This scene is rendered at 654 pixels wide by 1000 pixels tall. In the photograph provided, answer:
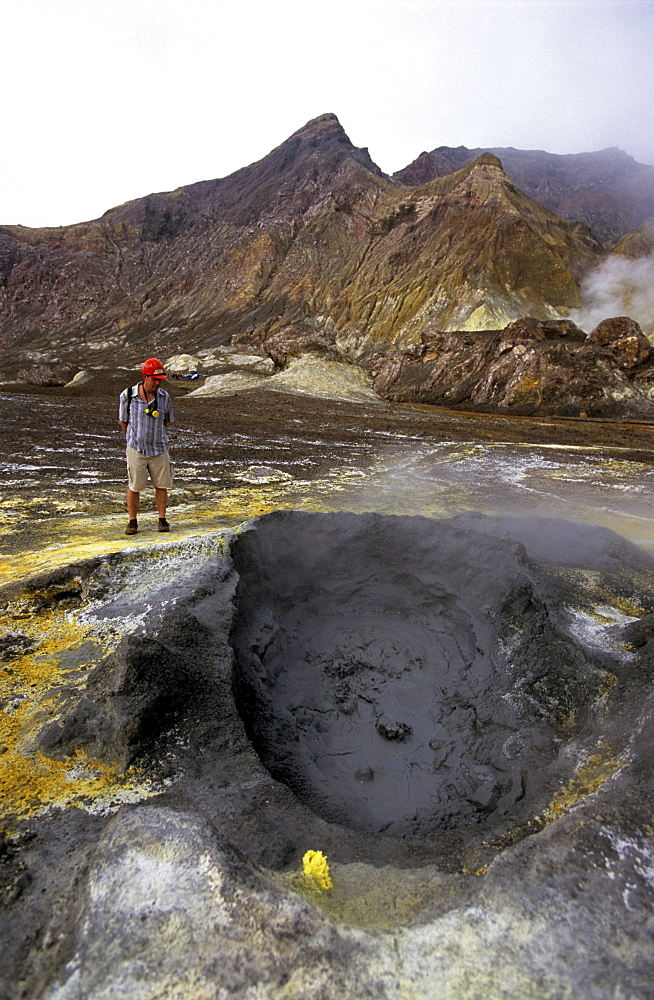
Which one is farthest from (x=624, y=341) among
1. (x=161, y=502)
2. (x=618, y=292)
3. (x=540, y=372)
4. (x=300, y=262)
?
(x=300, y=262)

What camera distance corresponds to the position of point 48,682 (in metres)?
2.64

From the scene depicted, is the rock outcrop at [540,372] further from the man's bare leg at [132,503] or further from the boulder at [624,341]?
the man's bare leg at [132,503]

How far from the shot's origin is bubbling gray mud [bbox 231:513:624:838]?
284cm

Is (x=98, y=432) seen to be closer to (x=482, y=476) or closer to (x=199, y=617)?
(x=482, y=476)

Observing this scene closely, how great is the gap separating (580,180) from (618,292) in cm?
7871

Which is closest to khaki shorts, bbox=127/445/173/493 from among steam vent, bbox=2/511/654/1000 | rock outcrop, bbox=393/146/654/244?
steam vent, bbox=2/511/654/1000

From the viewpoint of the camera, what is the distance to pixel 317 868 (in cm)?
175

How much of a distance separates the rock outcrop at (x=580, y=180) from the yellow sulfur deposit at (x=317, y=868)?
79.8m

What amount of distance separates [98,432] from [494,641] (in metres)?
9.58

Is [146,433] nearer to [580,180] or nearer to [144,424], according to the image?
[144,424]

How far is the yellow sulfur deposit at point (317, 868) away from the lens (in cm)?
171

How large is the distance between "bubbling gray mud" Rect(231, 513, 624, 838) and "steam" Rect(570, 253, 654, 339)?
3171 centimetres

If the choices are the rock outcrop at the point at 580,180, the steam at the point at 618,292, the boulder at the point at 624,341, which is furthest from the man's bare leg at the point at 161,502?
the rock outcrop at the point at 580,180

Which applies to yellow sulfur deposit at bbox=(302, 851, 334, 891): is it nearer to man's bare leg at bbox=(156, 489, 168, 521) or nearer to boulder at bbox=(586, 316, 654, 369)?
man's bare leg at bbox=(156, 489, 168, 521)
